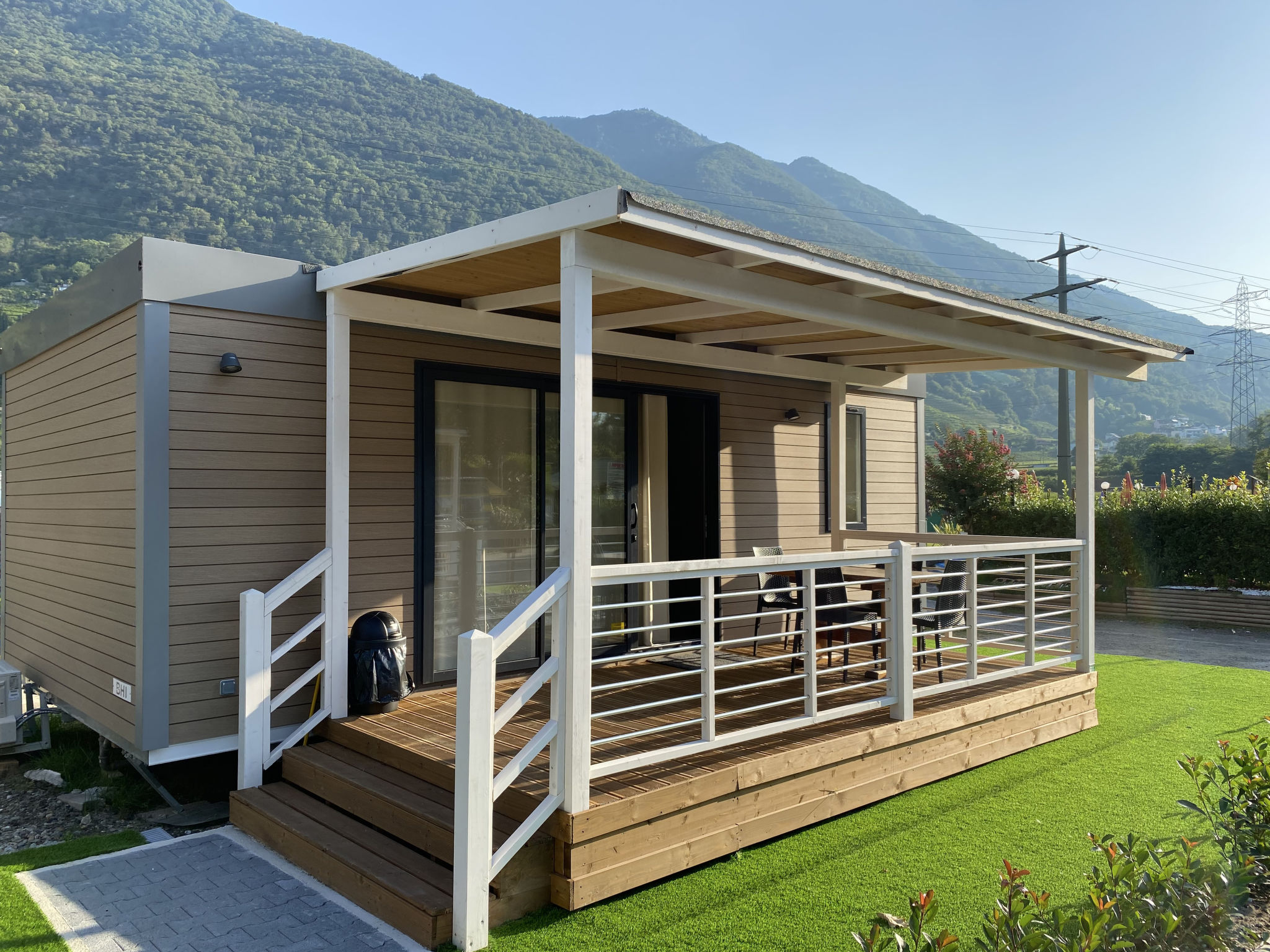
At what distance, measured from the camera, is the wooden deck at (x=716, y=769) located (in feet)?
11.6

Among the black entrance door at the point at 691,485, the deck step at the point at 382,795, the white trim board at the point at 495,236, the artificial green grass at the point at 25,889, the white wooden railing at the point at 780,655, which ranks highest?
the white trim board at the point at 495,236

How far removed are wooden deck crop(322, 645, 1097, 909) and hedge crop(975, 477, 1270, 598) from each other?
758 centimetres

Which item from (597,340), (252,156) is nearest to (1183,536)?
(597,340)

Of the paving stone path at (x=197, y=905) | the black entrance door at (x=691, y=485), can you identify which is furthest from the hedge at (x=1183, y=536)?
the paving stone path at (x=197, y=905)

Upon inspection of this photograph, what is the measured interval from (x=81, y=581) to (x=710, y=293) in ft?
14.0

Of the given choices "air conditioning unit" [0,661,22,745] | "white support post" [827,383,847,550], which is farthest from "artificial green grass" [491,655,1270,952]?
"air conditioning unit" [0,661,22,745]

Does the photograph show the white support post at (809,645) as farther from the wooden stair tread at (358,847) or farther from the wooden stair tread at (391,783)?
the wooden stair tread at (358,847)

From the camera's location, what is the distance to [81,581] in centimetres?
561

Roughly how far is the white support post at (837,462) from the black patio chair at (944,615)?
3.31ft

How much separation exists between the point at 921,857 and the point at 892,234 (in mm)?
101633

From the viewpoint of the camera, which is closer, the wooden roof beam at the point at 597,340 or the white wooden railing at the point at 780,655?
the white wooden railing at the point at 780,655

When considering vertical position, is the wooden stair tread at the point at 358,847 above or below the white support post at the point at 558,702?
below

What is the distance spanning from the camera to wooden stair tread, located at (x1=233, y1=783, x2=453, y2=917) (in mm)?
3381

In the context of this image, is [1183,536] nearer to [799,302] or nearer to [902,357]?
[902,357]
